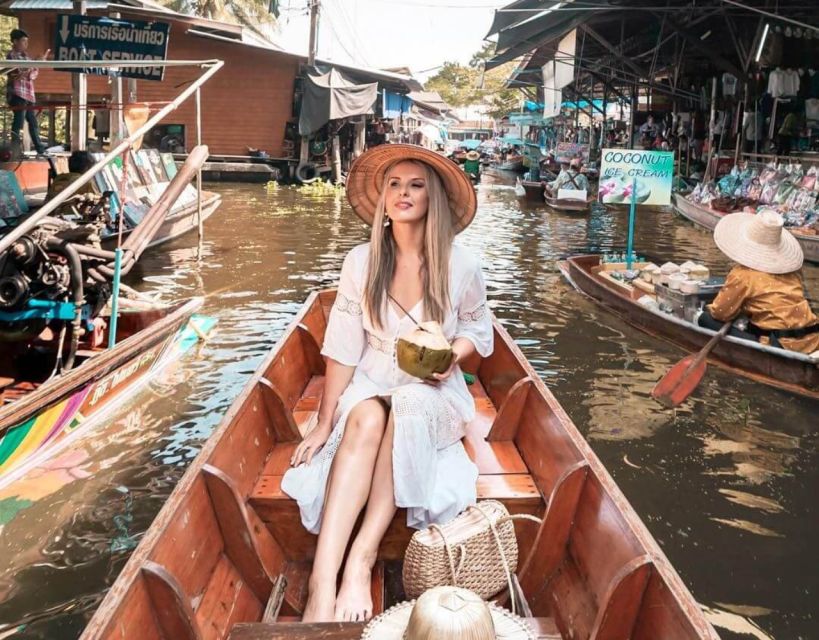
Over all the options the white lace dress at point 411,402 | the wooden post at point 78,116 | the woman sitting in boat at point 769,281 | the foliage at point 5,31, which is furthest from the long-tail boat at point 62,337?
the foliage at point 5,31

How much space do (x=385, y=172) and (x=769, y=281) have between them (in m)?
3.59

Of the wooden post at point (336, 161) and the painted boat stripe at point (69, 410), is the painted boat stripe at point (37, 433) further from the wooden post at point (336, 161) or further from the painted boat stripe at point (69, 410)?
the wooden post at point (336, 161)

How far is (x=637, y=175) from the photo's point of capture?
9117 millimetres

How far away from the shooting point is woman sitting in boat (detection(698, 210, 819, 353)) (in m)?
5.45

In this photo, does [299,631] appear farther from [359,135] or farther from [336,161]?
[359,135]

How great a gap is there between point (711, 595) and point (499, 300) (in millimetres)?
6024

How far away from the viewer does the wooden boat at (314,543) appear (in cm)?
195

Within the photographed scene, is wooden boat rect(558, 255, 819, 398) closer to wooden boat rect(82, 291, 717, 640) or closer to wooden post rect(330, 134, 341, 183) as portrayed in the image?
wooden boat rect(82, 291, 717, 640)

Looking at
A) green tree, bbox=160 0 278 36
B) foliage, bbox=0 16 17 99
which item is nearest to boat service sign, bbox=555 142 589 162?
green tree, bbox=160 0 278 36

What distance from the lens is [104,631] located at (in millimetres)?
1700

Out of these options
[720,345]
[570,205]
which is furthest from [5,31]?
[720,345]

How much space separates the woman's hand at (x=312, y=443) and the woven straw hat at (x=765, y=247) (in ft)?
12.7

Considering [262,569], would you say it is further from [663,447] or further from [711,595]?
[663,447]

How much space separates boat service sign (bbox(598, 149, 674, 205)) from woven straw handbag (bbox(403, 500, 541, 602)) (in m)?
7.37
